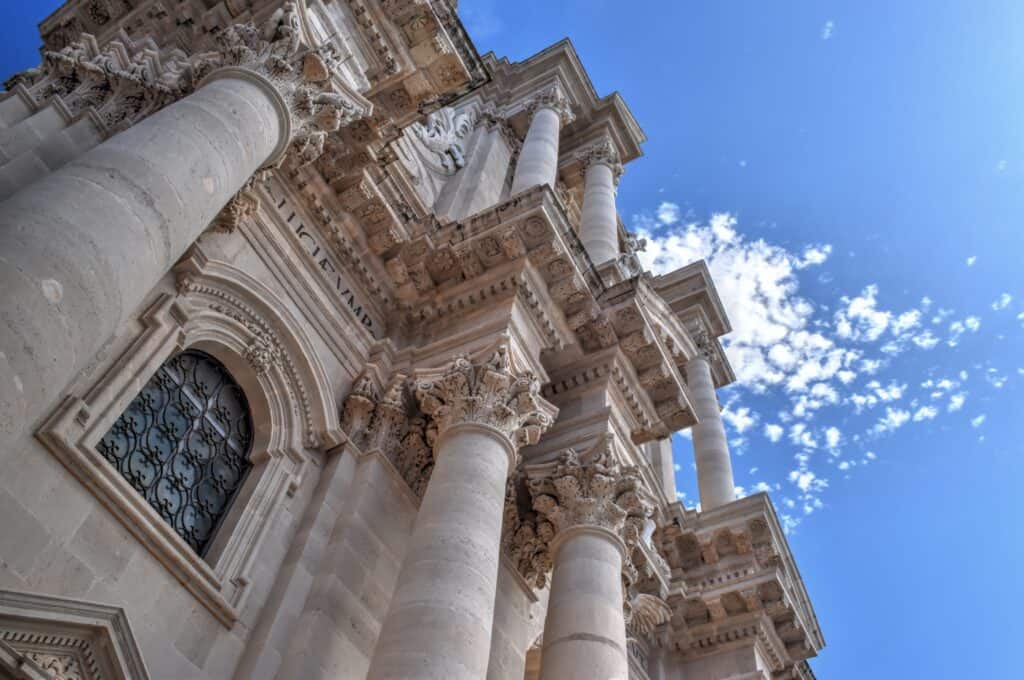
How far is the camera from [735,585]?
67.7 feet

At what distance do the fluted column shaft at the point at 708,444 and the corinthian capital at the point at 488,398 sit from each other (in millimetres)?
11910

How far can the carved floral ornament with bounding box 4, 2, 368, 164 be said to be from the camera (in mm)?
10961

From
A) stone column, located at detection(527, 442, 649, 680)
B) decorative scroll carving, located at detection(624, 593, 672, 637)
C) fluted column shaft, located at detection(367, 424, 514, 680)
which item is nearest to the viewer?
fluted column shaft, located at detection(367, 424, 514, 680)

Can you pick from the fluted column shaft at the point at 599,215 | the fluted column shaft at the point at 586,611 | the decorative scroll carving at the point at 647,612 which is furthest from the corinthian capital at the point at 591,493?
the fluted column shaft at the point at 599,215

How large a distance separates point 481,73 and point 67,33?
24.6 feet

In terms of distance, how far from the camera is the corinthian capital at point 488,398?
481 inches

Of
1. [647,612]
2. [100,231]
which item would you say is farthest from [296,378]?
Answer: [647,612]

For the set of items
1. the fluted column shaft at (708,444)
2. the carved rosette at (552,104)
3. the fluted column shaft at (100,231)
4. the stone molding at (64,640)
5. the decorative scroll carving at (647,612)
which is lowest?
the stone molding at (64,640)

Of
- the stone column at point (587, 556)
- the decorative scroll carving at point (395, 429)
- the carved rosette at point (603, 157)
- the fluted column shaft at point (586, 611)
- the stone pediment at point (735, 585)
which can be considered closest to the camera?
the fluted column shaft at point (586, 611)

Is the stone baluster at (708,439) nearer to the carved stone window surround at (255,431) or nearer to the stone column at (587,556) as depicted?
the stone column at (587,556)

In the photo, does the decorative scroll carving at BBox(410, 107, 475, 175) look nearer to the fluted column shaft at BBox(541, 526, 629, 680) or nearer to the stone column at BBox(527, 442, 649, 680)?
the stone column at BBox(527, 442, 649, 680)

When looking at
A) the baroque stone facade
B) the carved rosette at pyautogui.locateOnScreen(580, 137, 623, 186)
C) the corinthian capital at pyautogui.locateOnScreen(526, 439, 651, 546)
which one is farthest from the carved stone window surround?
the carved rosette at pyautogui.locateOnScreen(580, 137, 623, 186)

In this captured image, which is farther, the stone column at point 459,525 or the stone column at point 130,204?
the stone column at point 459,525

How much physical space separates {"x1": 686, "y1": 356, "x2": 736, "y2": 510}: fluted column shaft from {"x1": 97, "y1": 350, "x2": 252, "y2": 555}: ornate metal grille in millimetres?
14631
